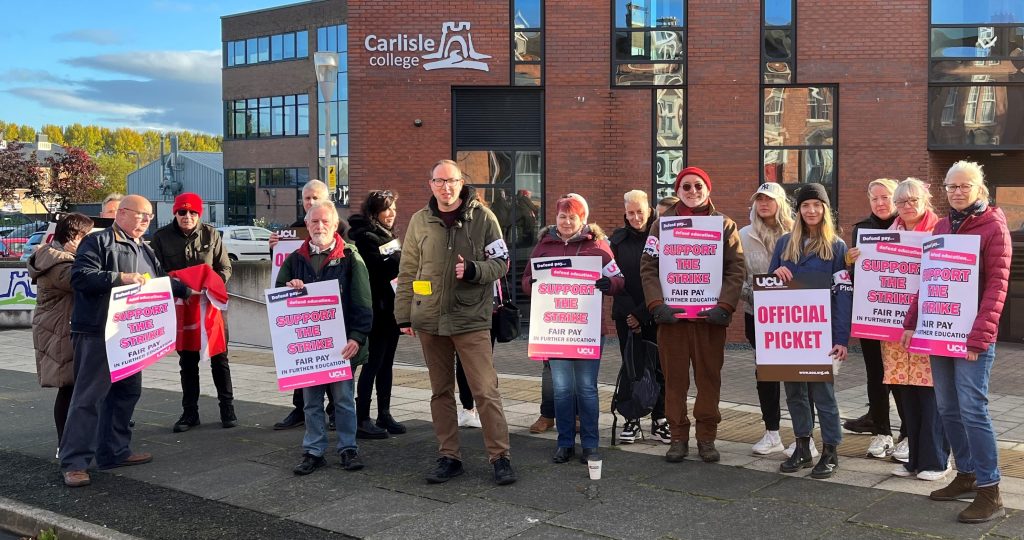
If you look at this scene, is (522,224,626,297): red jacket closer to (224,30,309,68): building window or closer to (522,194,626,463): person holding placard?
(522,194,626,463): person holding placard

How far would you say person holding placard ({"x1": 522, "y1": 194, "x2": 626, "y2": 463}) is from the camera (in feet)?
21.4

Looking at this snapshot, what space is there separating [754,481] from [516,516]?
63.1 inches

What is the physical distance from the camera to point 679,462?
6.52 m

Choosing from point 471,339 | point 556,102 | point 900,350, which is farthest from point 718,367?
point 556,102

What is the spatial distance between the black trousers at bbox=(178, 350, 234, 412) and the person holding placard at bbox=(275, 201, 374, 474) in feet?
5.59

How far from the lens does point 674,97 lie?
15.0m

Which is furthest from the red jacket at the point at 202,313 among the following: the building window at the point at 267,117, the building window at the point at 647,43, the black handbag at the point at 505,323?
Answer: the building window at the point at 267,117

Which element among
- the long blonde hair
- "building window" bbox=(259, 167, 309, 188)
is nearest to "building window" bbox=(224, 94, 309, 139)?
"building window" bbox=(259, 167, 309, 188)

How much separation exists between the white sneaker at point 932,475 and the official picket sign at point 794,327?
2.60 feet

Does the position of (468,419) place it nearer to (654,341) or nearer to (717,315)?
(654,341)

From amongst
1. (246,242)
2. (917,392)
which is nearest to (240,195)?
(246,242)

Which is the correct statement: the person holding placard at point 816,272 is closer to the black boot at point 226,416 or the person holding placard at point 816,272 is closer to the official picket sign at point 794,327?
the official picket sign at point 794,327

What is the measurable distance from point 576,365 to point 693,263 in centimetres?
107

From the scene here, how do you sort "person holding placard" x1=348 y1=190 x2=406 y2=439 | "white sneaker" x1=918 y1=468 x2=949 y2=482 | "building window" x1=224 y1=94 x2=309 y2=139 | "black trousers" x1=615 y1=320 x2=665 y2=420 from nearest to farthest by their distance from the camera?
"white sneaker" x1=918 y1=468 x2=949 y2=482
"black trousers" x1=615 y1=320 x2=665 y2=420
"person holding placard" x1=348 y1=190 x2=406 y2=439
"building window" x1=224 y1=94 x2=309 y2=139
